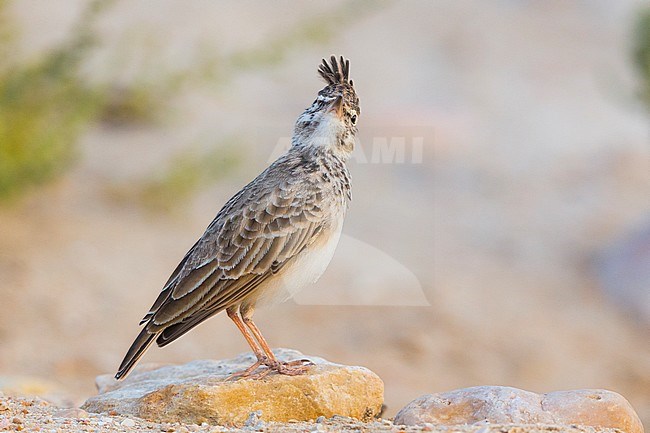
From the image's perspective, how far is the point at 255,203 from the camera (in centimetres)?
529

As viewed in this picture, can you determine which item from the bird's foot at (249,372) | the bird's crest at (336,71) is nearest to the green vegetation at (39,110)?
the bird's crest at (336,71)

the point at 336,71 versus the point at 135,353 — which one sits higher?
the point at 336,71

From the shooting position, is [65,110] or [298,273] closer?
[298,273]

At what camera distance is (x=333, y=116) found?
541cm

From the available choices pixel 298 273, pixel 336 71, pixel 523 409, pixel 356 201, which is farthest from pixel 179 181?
pixel 523 409

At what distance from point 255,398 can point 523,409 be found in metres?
1.41

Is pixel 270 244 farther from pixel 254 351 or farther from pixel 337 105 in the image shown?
pixel 337 105

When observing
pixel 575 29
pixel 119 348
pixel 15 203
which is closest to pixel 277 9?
pixel 575 29

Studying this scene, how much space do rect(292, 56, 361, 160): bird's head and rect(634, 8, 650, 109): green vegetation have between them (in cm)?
877

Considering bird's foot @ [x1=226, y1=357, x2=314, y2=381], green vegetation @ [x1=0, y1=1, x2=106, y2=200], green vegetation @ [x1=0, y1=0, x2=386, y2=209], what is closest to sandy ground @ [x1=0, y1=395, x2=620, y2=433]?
bird's foot @ [x1=226, y1=357, x2=314, y2=381]

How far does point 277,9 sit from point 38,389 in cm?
1557

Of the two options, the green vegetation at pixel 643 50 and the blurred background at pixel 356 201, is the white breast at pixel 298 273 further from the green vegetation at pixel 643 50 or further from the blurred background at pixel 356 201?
the green vegetation at pixel 643 50

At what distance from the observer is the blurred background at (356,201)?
34.0ft

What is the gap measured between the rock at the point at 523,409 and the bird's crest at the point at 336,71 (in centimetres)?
192
